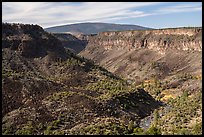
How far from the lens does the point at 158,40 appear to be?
106m

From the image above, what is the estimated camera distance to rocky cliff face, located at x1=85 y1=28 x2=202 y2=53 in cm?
9469

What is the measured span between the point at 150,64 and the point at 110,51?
33721 millimetres

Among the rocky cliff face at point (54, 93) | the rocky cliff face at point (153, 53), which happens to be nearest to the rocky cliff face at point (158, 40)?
the rocky cliff face at point (153, 53)

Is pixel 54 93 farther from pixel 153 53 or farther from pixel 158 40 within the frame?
pixel 158 40

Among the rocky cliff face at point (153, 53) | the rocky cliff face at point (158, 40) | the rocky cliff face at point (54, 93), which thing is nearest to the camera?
the rocky cliff face at point (54, 93)

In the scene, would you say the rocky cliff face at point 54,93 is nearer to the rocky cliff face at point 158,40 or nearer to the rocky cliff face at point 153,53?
the rocky cliff face at point 153,53

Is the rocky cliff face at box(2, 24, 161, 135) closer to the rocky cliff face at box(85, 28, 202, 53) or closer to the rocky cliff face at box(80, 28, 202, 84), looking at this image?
the rocky cliff face at box(80, 28, 202, 84)

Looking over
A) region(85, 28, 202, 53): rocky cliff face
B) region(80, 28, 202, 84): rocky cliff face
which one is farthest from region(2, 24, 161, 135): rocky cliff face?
region(85, 28, 202, 53): rocky cliff face

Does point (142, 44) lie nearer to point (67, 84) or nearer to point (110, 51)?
point (110, 51)

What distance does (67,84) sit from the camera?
60969 millimetres

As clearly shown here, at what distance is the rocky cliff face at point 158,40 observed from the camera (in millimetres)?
94688

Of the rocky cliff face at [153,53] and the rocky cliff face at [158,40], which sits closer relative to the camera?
the rocky cliff face at [153,53]

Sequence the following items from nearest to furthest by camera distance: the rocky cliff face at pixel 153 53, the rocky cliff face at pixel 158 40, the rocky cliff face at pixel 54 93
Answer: the rocky cliff face at pixel 54 93 → the rocky cliff face at pixel 153 53 → the rocky cliff face at pixel 158 40

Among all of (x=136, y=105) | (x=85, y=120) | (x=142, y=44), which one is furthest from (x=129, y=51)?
(x=85, y=120)
